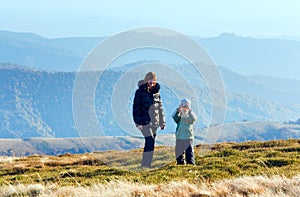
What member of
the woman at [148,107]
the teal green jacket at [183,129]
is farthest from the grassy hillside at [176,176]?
the woman at [148,107]

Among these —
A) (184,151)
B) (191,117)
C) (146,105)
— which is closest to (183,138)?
(184,151)

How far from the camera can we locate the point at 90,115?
19.3 meters

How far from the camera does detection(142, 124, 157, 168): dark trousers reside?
18.6 metres

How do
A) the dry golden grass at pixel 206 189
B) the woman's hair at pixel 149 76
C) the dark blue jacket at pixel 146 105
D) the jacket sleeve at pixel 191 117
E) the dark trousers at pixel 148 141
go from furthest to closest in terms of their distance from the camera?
the jacket sleeve at pixel 191 117
the dark trousers at pixel 148 141
the dark blue jacket at pixel 146 105
the woman's hair at pixel 149 76
the dry golden grass at pixel 206 189

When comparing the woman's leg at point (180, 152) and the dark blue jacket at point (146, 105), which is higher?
the dark blue jacket at point (146, 105)

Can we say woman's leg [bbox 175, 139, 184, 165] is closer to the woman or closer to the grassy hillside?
the grassy hillside

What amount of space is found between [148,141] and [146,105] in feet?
5.08

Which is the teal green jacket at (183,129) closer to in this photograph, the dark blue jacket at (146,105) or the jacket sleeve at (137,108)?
the dark blue jacket at (146,105)

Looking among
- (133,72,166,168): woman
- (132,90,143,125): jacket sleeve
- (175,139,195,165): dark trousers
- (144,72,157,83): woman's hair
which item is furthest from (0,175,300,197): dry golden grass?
(175,139,195,165): dark trousers

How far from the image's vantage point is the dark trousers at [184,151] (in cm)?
1925

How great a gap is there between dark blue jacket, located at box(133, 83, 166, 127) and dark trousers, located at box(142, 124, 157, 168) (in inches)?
11.9

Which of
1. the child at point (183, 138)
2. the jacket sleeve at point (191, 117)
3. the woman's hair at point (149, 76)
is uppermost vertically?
the woman's hair at point (149, 76)

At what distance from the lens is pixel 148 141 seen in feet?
62.1

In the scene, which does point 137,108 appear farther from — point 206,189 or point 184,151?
point 206,189
